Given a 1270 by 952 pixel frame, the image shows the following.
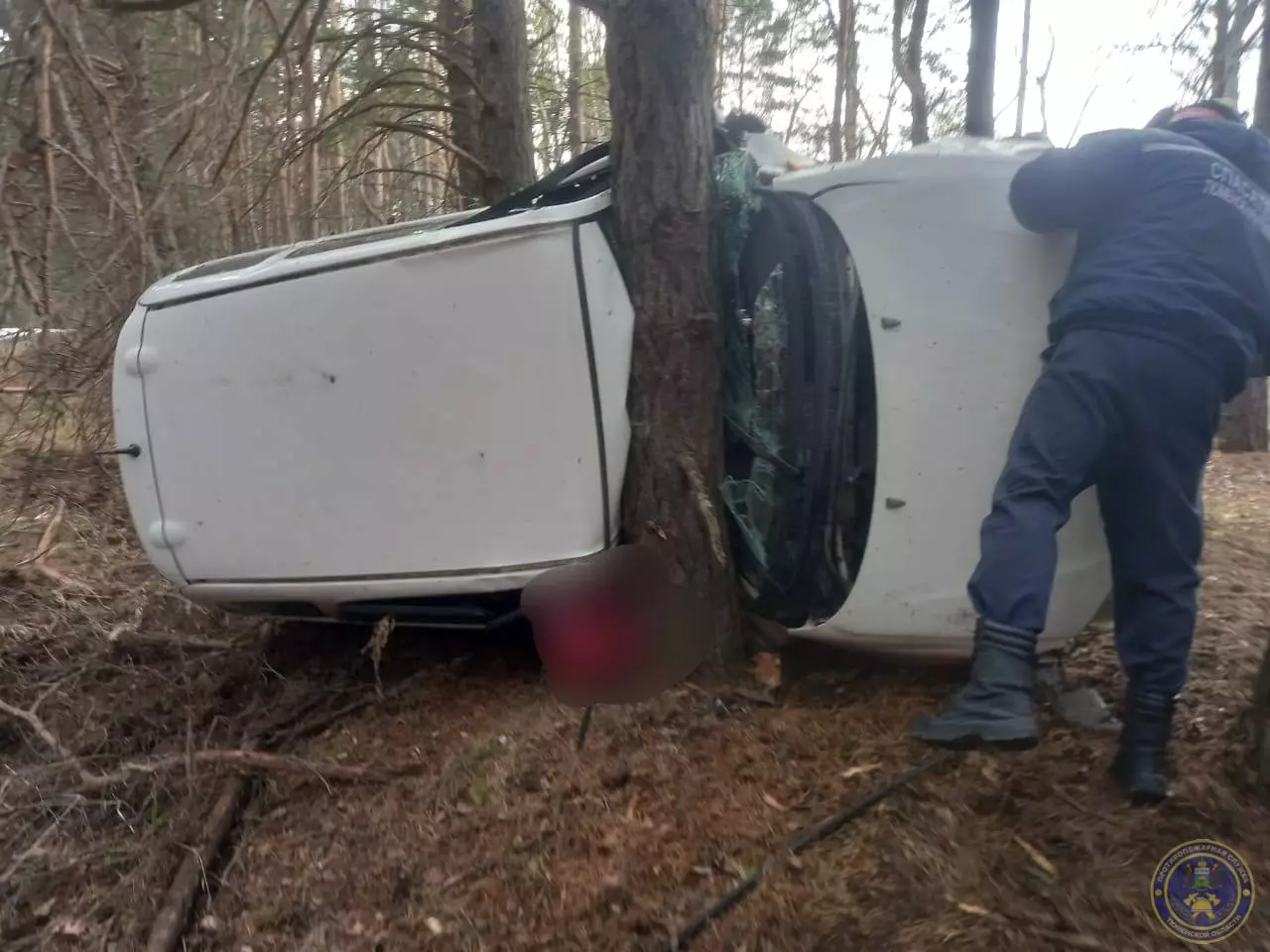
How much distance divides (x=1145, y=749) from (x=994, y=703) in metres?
0.53

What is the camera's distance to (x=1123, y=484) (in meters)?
2.41

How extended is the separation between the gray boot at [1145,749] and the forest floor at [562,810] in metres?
0.05

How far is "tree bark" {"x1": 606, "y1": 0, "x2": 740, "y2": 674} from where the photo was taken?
294 cm

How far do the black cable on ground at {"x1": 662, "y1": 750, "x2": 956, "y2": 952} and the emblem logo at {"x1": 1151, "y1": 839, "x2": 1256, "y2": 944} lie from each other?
51 centimetres

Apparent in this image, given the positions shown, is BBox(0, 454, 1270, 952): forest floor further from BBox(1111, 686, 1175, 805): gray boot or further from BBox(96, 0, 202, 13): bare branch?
BBox(96, 0, 202, 13): bare branch

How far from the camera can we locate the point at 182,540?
338 centimetres

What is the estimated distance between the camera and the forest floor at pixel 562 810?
2.20 meters

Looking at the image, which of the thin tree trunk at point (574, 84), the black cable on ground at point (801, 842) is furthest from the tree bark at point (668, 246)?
the thin tree trunk at point (574, 84)

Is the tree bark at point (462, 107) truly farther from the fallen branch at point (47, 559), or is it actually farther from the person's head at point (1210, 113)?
the person's head at point (1210, 113)

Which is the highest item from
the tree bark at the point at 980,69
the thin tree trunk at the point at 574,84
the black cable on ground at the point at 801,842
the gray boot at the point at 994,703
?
the thin tree trunk at the point at 574,84

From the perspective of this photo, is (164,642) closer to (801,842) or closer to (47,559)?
(47,559)

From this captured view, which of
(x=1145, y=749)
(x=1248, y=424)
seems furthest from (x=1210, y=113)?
(x=1248, y=424)

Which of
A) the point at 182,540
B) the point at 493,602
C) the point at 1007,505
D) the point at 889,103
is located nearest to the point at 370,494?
the point at 493,602

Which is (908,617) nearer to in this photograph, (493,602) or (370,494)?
A: (493,602)
